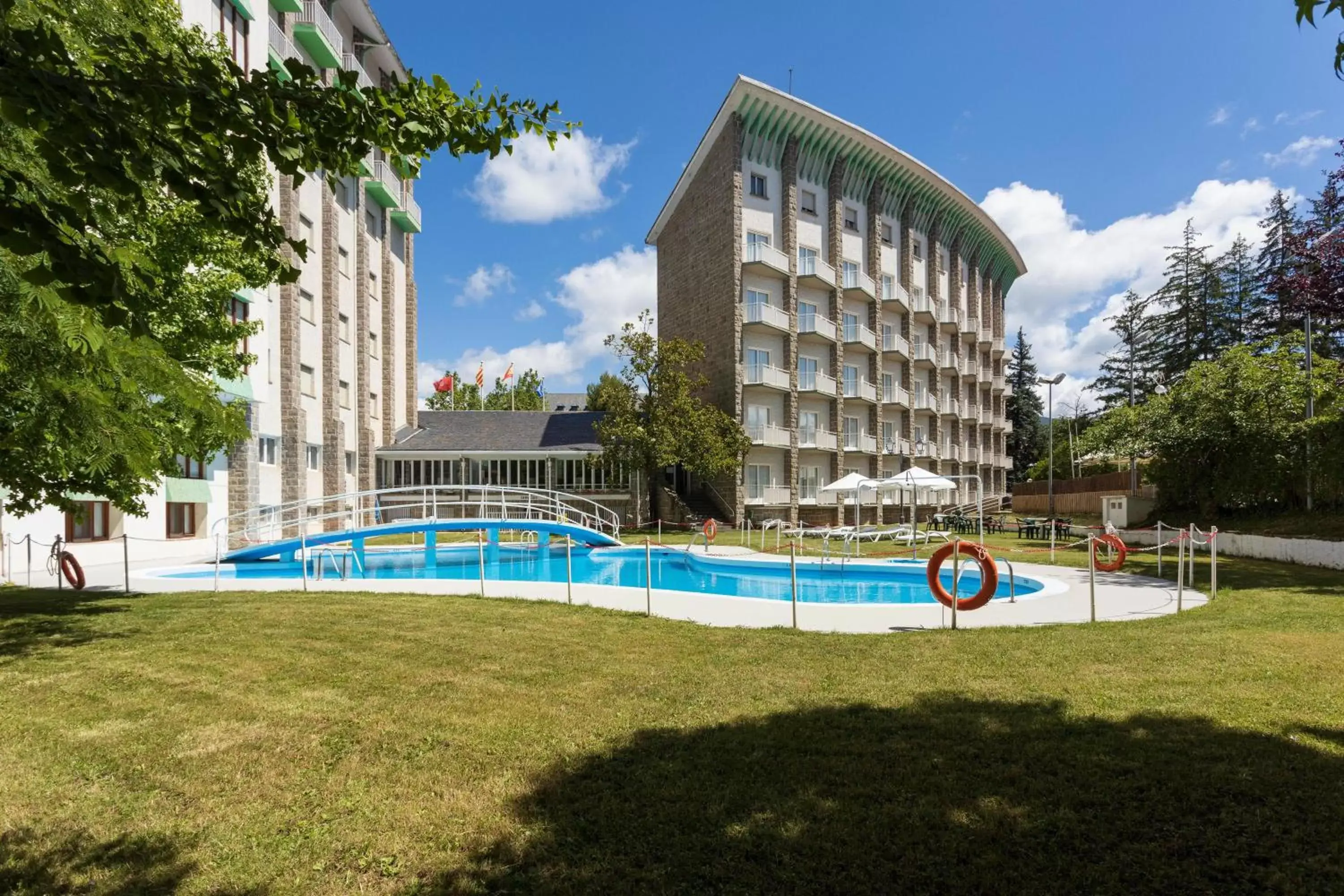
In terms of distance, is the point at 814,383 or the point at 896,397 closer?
the point at 814,383

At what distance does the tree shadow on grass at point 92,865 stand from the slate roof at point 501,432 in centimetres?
3169

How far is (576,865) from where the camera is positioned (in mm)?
3422

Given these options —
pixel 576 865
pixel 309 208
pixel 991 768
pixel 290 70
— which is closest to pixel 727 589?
pixel 991 768

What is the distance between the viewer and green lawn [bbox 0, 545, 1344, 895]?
3416 mm

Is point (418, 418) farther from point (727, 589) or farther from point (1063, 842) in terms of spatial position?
point (1063, 842)

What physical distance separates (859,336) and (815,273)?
16.3 ft

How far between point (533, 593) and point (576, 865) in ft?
32.0

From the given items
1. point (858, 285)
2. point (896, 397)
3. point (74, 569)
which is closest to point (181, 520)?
point (74, 569)

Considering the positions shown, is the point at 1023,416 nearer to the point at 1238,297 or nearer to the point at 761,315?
the point at 1238,297

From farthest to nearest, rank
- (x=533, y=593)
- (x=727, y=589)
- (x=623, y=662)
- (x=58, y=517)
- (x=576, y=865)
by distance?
(x=58, y=517) < (x=727, y=589) < (x=533, y=593) < (x=623, y=662) < (x=576, y=865)

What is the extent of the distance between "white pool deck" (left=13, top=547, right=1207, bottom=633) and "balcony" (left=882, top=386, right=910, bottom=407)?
27473 mm

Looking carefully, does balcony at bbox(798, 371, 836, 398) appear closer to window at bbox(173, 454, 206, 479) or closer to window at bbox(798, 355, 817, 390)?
window at bbox(798, 355, 817, 390)

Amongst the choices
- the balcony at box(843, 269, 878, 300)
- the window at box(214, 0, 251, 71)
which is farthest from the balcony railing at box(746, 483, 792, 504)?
the window at box(214, 0, 251, 71)

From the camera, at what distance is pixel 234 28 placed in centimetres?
2344
